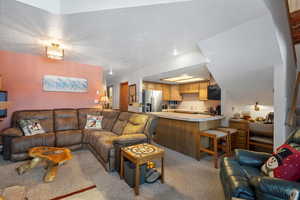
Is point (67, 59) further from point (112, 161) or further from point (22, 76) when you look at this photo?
point (112, 161)

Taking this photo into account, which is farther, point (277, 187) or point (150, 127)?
point (150, 127)

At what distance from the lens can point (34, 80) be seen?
11.6 ft

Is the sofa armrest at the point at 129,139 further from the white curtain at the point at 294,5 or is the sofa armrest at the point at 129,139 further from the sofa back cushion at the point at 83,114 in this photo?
the white curtain at the point at 294,5

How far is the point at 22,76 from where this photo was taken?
11.1 ft

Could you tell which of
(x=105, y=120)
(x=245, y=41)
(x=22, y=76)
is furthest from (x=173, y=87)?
(x=22, y=76)

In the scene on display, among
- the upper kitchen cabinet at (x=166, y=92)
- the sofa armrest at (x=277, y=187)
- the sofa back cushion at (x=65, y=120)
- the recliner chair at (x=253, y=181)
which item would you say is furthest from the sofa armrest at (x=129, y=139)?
the upper kitchen cabinet at (x=166, y=92)

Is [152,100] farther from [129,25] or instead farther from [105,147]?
[129,25]

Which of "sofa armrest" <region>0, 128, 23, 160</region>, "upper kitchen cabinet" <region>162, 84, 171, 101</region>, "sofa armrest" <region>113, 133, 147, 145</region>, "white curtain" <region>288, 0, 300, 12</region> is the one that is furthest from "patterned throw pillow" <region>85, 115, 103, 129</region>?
"white curtain" <region>288, 0, 300, 12</region>

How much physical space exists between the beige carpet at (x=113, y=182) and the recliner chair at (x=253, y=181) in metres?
0.49

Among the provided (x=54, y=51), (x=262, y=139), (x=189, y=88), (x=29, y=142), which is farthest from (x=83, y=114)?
(x=262, y=139)

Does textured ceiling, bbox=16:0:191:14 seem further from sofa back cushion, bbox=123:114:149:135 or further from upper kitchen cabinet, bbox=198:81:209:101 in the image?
upper kitchen cabinet, bbox=198:81:209:101

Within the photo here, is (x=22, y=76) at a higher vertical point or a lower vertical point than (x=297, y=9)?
lower

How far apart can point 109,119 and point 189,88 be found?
3.61 m

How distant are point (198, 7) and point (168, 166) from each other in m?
2.56
